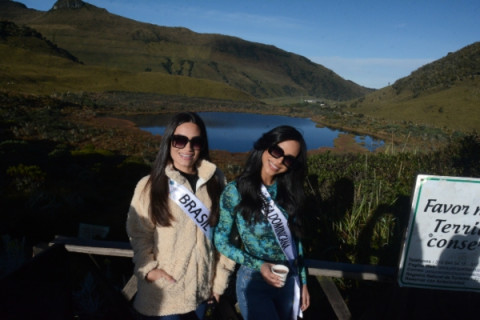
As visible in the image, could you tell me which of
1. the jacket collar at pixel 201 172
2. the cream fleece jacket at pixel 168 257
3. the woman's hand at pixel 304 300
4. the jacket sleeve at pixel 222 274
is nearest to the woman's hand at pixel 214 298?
the jacket sleeve at pixel 222 274

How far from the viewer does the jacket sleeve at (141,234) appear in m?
1.66

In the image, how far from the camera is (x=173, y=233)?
170 cm

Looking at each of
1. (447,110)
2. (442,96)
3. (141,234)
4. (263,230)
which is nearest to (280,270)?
(263,230)

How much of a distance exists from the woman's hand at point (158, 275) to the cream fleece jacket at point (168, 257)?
0.07 feet

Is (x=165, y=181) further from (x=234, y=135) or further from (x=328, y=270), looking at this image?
(x=234, y=135)

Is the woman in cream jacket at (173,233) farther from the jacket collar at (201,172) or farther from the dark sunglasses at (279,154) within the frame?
the dark sunglasses at (279,154)

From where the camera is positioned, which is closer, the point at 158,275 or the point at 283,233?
the point at 158,275

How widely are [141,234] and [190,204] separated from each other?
1.04ft

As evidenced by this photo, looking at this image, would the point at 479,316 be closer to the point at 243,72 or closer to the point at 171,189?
the point at 171,189

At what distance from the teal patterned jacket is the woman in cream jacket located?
0.10 metres

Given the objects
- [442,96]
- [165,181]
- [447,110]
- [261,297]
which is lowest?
[261,297]

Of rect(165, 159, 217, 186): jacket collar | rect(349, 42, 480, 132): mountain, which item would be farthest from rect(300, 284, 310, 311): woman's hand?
rect(349, 42, 480, 132): mountain

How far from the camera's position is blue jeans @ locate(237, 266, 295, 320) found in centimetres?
175

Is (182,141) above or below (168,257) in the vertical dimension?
above
